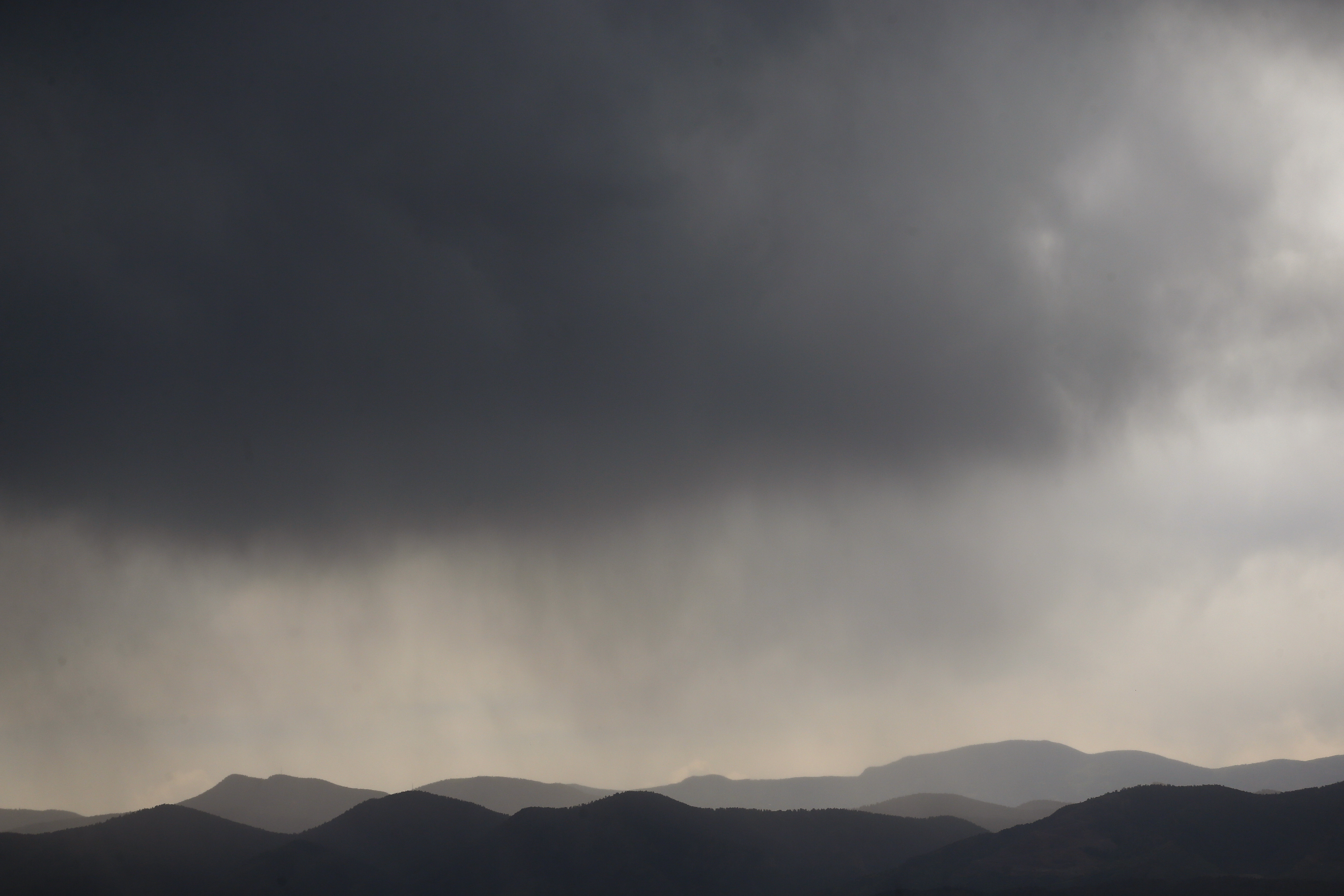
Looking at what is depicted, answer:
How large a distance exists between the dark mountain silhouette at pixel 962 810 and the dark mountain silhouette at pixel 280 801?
10066cm

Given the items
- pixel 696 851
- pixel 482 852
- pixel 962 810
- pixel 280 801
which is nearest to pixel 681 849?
pixel 696 851

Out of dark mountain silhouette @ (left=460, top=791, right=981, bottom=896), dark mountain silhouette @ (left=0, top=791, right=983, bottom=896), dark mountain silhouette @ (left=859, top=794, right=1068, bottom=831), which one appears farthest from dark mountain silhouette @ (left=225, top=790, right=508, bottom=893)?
dark mountain silhouette @ (left=859, top=794, right=1068, bottom=831)

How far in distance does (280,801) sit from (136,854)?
82497 millimetres

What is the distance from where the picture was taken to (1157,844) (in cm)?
8675

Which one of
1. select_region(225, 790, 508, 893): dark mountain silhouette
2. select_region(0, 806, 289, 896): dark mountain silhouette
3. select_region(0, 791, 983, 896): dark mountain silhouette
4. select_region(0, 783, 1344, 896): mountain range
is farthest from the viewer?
select_region(225, 790, 508, 893): dark mountain silhouette

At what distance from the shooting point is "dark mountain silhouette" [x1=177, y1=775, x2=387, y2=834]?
17138cm

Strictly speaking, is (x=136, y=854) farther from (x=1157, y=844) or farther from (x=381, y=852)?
(x=1157, y=844)

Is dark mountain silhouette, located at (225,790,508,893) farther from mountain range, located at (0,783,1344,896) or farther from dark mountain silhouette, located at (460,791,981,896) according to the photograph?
dark mountain silhouette, located at (460,791,981,896)

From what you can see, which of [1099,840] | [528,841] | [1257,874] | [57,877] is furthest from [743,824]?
[57,877]

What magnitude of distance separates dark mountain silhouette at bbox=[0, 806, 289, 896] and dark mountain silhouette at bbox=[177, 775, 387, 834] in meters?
51.9

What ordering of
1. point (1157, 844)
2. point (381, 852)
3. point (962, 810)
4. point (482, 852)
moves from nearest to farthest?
point (1157, 844) → point (482, 852) → point (381, 852) → point (962, 810)

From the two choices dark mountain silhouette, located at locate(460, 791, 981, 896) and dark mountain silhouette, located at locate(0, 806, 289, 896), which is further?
dark mountain silhouette, located at locate(460, 791, 981, 896)

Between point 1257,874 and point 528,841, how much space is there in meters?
74.4

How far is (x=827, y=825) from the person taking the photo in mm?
118375
